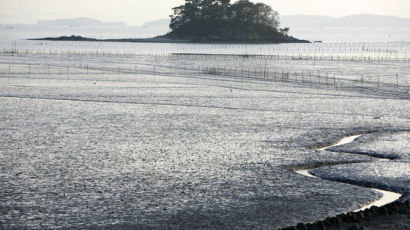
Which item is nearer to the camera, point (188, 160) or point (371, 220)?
point (371, 220)

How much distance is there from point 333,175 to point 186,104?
18.5 meters

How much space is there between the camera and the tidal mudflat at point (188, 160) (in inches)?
544

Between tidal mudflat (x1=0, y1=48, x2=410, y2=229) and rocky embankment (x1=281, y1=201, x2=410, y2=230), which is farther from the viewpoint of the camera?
tidal mudflat (x1=0, y1=48, x2=410, y2=229)

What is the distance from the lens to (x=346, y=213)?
13656 mm

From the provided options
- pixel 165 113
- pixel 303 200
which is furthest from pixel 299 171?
pixel 165 113

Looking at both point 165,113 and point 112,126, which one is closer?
point 112,126

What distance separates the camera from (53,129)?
2498cm

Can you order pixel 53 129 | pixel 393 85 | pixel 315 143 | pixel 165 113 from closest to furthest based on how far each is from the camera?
pixel 315 143
pixel 53 129
pixel 165 113
pixel 393 85

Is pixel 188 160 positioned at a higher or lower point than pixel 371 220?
higher

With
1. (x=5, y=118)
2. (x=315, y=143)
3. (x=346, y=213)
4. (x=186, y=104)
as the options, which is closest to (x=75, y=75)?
(x=186, y=104)

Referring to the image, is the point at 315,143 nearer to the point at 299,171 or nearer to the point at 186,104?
the point at 299,171

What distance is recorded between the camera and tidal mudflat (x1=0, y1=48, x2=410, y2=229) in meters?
13.8

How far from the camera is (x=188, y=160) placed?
19.3 m

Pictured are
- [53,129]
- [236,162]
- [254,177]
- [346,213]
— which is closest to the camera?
[346,213]
